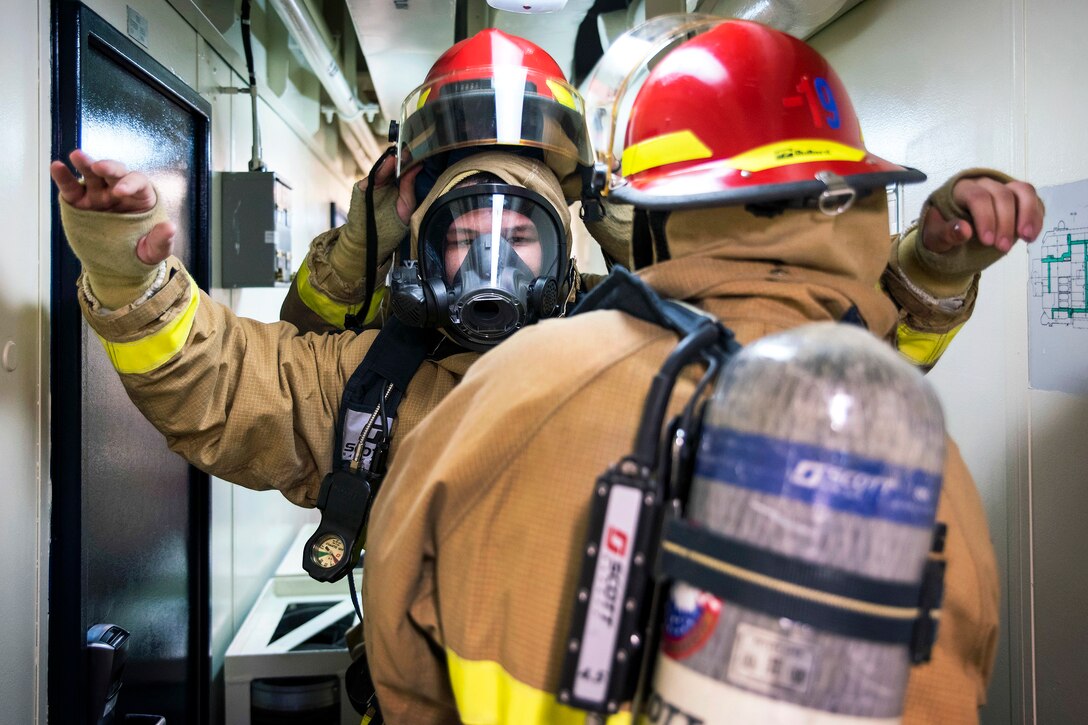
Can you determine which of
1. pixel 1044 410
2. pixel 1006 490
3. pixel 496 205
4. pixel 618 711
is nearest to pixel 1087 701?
pixel 1006 490

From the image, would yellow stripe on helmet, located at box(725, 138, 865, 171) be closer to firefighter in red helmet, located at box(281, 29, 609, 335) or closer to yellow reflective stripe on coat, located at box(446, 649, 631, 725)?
yellow reflective stripe on coat, located at box(446, 649, 631, 725)

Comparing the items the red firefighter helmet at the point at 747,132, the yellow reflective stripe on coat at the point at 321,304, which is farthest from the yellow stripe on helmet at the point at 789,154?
the yellow reflective stripe on coat at the point at 321,304

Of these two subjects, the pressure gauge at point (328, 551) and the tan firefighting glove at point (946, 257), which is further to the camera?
the pressure gauge at point (328, 551)

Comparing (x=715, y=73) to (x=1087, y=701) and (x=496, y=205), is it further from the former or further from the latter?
(x=1087, y=701)

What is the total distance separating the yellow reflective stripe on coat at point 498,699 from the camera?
34.2 inches

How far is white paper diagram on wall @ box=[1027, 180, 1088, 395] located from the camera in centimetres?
152

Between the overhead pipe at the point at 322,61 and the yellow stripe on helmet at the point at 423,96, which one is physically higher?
the overhead pipe at the point at 322,61

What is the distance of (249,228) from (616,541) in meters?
2.25

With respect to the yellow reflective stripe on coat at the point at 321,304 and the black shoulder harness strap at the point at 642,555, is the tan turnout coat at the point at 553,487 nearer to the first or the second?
the black shoulder harness strap at the point at 642,555

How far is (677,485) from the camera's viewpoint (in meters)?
0.77

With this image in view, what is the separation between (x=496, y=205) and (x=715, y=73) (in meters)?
0.80

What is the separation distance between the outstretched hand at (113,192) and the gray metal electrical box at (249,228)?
4.20 ft

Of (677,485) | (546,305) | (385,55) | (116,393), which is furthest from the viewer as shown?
(385,55)

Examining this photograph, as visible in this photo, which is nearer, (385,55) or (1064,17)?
(1064,17)
